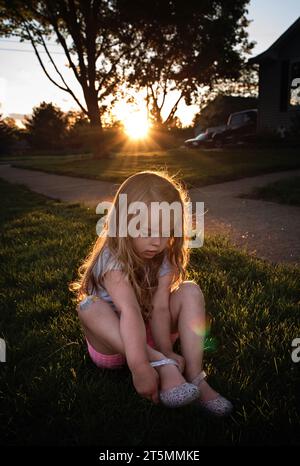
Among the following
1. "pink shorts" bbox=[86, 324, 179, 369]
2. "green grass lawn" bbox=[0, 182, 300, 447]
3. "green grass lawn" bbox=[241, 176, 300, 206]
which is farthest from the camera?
"green grass lawn" bbox=[241, 176, 300, 206]

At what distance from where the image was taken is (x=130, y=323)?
53.4 inches

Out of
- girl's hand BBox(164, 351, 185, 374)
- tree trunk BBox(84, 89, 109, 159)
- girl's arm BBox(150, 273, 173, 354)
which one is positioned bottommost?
girl's hand BBox(164, 351, 185, 374)

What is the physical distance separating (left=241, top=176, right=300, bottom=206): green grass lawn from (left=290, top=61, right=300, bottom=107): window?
9.29 meters

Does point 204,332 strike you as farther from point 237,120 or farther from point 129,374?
point 237,120

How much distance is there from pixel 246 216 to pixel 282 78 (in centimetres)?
1160

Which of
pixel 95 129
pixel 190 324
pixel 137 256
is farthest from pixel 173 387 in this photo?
pixel 95 129

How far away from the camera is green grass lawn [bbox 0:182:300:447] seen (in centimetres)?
125

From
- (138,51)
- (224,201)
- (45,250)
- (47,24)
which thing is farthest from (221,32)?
(45,250)

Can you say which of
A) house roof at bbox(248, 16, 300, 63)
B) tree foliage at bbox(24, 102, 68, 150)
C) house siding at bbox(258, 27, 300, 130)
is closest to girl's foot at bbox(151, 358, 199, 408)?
house siding at bbox(258, 27, 300, 130)

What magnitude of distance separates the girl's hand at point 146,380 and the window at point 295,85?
1439 centimetres

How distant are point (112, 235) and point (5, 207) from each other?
465cm

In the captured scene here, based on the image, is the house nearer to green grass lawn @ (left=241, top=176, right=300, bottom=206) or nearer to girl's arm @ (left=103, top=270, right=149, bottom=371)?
green grass lawn @ (left=241, top=176, right=300, bottom=206)

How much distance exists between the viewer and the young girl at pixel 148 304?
1.33 m

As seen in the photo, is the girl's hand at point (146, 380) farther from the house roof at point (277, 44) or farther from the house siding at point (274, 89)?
the house roof at point (277, 44)
